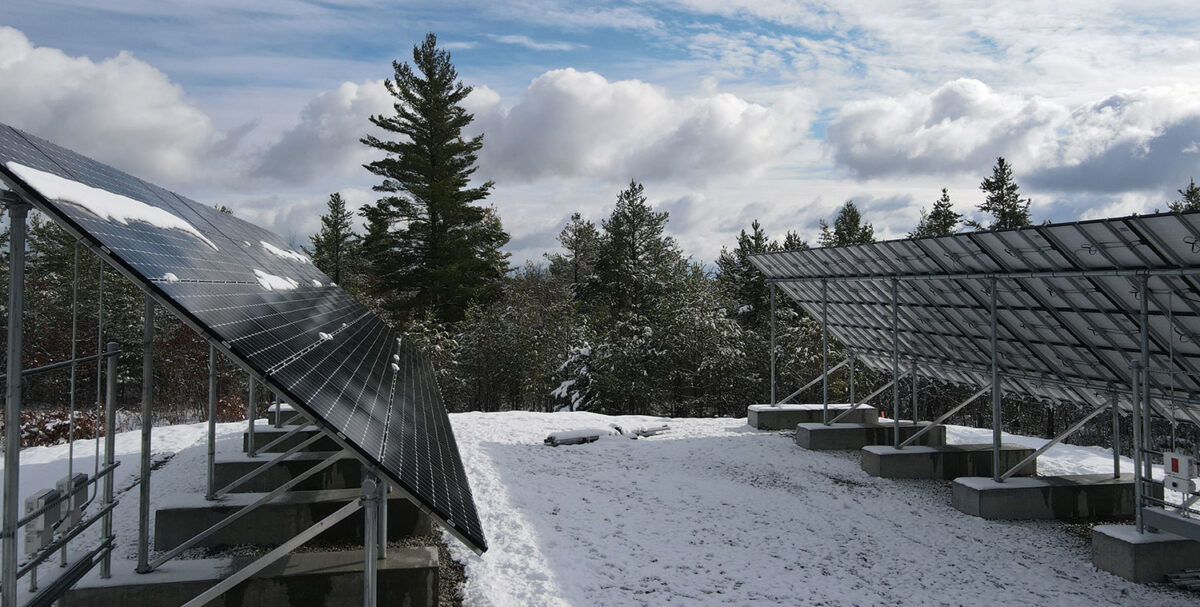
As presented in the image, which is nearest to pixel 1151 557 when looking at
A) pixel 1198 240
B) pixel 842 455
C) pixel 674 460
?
pixel 1198 240

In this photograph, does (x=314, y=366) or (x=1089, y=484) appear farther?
(x=1089, y=484)

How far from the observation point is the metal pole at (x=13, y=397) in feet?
13.3

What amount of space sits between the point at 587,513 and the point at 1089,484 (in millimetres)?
7564

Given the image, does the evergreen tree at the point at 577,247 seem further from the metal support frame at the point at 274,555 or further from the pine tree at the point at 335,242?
the metal support frame at the point at 274,555

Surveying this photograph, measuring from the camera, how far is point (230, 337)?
4016 millimetres

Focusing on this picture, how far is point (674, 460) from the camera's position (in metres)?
13.3

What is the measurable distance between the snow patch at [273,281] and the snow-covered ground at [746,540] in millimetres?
3551

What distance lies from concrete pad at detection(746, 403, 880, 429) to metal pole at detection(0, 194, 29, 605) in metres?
14.4

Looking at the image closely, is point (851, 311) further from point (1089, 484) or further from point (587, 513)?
point (587, 513)

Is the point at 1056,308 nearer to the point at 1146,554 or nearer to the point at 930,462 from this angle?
the point at 1146,554

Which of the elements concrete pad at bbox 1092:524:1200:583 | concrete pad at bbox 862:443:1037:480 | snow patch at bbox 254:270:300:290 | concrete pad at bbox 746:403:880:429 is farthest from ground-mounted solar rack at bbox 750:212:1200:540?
snow patch at bbox 254:270:300:290

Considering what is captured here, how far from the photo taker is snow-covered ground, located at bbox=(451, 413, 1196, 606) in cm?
756

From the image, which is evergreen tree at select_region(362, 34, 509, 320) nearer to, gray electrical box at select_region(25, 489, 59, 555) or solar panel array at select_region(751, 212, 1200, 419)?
solar panel array at select_region(751, 212, 1200, 419)

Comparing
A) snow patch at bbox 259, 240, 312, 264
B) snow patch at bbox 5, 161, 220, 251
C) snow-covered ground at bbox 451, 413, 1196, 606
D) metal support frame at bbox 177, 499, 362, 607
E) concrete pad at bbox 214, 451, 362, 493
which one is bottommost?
snow-covered ground at bbox 451, 413, 1196, 606
